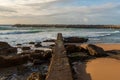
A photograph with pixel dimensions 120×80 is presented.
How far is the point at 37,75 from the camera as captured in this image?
7469 mm

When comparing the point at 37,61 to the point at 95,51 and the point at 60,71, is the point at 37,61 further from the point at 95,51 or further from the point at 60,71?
the point at 60,71

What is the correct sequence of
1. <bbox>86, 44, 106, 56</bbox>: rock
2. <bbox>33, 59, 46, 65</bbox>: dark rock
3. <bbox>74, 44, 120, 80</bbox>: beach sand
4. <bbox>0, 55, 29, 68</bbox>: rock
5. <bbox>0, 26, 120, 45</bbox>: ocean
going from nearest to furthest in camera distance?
<bbox>74, 44, 120, 80</bbox>: beach sand < <bbox>0, 55, 29, 68</bbox>: rock < <bbox>33, 59, 46, 65</bbox>: dark rock < <bbox>86, 44, 106, 56</bbox>: rock < <bbox>0, 26, 120, 45</bbox>: ocean

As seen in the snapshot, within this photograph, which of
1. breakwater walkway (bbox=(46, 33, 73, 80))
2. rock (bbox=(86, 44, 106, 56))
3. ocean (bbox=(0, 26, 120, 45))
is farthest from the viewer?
ocean (bbox=(0, 26, 120, 45))

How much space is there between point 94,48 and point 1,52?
19.4 feet

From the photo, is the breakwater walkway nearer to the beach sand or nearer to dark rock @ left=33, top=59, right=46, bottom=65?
the beach sand

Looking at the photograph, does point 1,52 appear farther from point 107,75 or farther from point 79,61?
point 107,75

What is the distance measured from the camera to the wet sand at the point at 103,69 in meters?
9.47

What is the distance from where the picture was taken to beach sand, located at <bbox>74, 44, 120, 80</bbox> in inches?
372

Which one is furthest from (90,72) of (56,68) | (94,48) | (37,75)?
(94,48)

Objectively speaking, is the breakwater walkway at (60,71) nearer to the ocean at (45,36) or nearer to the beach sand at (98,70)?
the beach sand at (98,70)

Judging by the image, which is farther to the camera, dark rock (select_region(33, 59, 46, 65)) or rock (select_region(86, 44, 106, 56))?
rock (select_region(86, 44, 106, 56))

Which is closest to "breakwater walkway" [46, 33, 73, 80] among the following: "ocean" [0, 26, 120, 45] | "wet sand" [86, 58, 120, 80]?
"wet sand" [86, 58, 120, 80]

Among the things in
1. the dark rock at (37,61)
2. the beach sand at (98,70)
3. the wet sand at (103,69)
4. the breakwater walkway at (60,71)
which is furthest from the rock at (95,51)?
the breakwater walkway at (60,71)

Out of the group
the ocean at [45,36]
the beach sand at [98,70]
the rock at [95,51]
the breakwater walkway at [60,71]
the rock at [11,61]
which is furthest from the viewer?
the ocean at [45,36]
